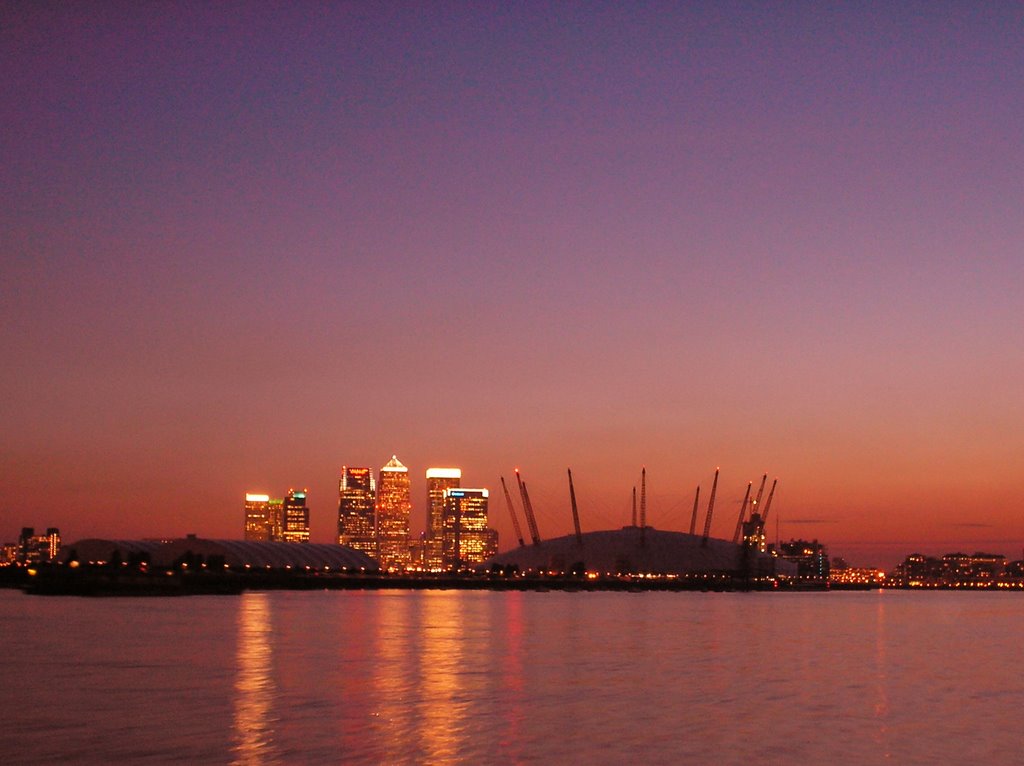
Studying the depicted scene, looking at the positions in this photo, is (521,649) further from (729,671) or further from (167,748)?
(167,748)

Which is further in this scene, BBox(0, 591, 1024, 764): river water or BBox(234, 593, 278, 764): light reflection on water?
BBox(0, 591, 1024, 764): river water

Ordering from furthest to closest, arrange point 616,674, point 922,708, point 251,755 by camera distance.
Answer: point 616,674, point 922,708, point 251,755

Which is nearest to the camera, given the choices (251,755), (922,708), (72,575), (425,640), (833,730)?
(251,755)

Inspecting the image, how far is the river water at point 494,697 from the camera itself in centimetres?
3488

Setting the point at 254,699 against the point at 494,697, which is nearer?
the point at 254,699

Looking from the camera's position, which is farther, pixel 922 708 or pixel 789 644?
pixel 789 644

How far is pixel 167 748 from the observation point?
33781mm

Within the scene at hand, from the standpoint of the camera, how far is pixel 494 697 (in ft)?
155

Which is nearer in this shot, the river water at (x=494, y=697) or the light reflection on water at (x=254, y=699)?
the light reflection on water at (x=254, y=699)

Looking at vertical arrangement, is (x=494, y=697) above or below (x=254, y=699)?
below

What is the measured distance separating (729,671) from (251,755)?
3173 cm

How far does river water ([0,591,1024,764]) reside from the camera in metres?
34.9

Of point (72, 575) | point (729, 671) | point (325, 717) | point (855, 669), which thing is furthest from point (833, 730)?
point (72, 575)

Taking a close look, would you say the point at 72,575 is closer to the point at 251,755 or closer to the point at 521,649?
the point at 521,649
